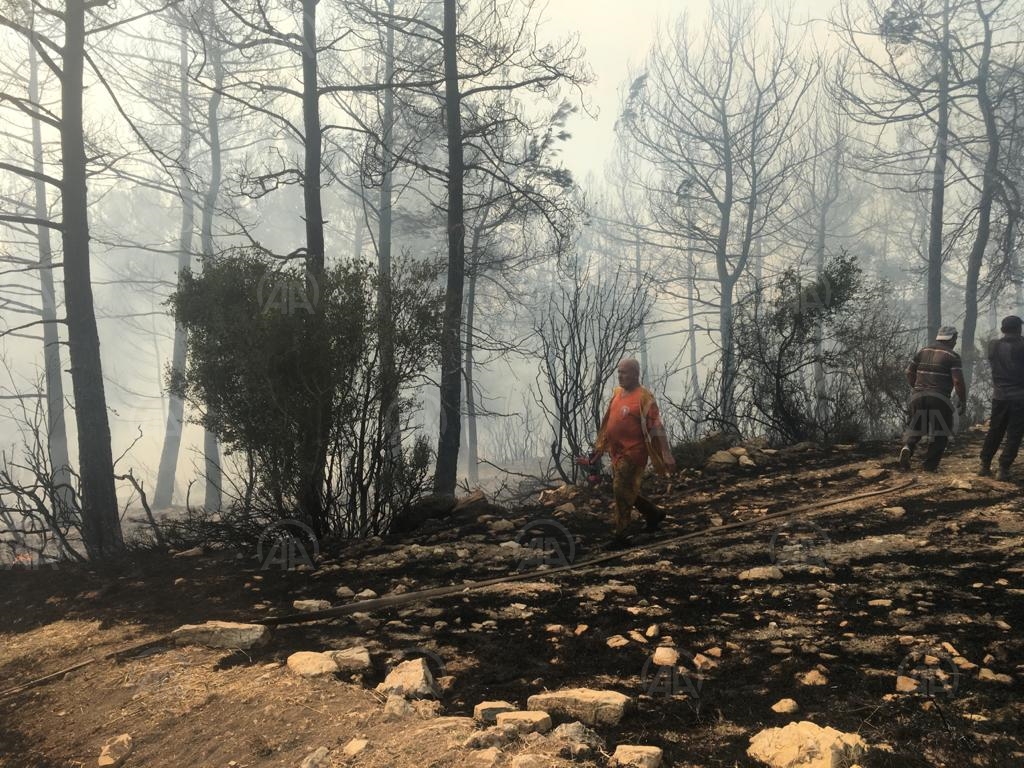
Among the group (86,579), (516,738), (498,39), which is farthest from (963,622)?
(498,39)

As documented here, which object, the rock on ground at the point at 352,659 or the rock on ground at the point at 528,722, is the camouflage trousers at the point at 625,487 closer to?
the rock on ground at the point at 352,659

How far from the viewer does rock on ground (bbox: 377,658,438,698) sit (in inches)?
136

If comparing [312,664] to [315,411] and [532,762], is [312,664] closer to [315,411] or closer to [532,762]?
[532,762]

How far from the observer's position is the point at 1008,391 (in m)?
7.70

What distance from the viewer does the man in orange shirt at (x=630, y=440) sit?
20.8 feet

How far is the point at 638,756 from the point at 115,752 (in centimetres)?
232

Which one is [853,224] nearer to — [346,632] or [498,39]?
[498,39]

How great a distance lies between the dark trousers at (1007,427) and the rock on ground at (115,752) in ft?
27.0

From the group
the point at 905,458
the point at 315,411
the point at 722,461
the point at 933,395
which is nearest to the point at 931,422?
the point at 933,395

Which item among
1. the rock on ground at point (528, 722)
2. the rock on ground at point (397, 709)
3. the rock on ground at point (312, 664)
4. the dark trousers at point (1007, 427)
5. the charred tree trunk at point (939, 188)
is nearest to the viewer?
the rock on ground at point (528, 722)

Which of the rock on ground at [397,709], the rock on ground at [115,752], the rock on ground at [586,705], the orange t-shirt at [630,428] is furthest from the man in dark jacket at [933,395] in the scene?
the rock on ground at [115,752]

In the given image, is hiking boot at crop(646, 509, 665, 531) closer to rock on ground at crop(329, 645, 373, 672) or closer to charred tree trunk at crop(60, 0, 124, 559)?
rock on ground at crop(329, 645, 373, 672)

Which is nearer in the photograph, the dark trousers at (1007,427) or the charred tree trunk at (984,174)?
the dark trousers at (1007,427)

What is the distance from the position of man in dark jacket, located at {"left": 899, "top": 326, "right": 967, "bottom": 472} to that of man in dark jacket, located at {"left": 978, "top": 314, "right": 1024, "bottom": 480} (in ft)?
1.17
